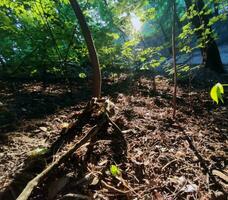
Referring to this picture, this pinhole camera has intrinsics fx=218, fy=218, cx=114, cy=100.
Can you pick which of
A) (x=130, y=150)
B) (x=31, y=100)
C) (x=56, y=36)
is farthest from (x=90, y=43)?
(x=130, y=150)

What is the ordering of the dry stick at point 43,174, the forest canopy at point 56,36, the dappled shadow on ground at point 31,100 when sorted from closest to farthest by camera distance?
the dry stick at point 43,174, the dappled shadow on ground at point 31,100, the forest canopy at point 56,36

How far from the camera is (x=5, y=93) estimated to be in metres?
4.47

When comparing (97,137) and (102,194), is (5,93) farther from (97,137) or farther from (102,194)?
(102,194)

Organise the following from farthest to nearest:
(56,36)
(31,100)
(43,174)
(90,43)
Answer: (56,36) < (31,100) < (90,43) < (43,174)

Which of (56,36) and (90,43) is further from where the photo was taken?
(56,36)

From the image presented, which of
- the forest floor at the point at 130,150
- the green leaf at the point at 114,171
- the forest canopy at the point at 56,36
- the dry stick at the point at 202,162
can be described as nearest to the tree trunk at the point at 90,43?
the forest floor at the point at 130,150

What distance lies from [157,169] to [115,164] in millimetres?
425

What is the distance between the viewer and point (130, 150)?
243 cm

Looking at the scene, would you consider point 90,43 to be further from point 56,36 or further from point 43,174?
point 43,174

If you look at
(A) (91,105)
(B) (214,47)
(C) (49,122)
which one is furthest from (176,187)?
(B) (214,47)

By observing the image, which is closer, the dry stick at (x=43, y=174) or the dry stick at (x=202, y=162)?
the dry stick at (x=43, y=174)

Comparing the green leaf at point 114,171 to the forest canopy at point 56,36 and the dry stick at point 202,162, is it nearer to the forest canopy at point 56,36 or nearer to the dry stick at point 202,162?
the dry stick at point 202,162

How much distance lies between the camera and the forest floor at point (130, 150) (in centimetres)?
184

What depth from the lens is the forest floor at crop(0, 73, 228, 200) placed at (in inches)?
72.5
